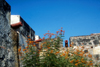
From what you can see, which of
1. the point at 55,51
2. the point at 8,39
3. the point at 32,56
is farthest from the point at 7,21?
the point at 55,51

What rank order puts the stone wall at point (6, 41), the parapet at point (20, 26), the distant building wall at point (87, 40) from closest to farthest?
the stone wall at point (6, 41) < the parapet at point (20, 26) < the distant building wall at point (87, 40)

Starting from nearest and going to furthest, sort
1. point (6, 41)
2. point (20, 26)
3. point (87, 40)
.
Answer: point (6, 41) → point (20, 26) → point (87, 40)

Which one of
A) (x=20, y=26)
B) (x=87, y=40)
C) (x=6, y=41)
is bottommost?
(x=6, y=41)

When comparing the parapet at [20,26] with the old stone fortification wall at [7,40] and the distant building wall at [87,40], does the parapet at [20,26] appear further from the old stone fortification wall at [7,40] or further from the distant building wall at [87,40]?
the distant building wall at [87,40]

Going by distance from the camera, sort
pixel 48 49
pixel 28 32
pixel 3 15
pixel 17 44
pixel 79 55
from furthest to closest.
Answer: pixel 28 32 → pixel 79 55 → pixel 17 44 → pixel 48 49 → pixel 3 15

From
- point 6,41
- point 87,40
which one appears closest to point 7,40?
point 6,41

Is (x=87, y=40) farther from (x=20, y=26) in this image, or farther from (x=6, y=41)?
(x=6, y=41)

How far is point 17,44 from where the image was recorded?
3965mm

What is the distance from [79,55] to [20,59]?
2131mm

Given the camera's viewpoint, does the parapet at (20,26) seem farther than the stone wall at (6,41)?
Yes

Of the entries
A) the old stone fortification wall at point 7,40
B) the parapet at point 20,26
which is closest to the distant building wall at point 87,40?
the parapet at point 20,26

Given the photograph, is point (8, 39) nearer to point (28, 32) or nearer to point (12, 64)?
point (12, 64)

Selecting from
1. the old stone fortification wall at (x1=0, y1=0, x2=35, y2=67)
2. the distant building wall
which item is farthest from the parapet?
the distant building wall

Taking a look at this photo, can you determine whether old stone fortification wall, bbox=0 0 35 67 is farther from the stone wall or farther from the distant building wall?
the distant building wall
